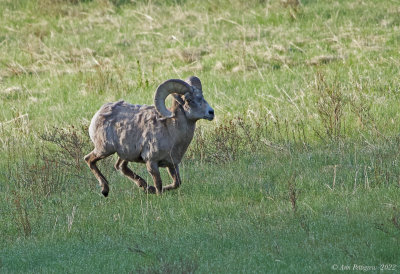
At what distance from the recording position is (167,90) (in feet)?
32.2

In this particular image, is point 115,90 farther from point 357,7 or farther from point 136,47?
point 357,7

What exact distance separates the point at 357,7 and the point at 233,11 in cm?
365

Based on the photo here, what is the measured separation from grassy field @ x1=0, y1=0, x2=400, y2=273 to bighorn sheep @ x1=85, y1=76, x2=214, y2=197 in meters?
0.50

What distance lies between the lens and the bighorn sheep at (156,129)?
983 cm

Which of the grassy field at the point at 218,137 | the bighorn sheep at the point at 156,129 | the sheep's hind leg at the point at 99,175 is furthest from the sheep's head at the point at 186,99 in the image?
the sheep's hind leg at the point at 99,175

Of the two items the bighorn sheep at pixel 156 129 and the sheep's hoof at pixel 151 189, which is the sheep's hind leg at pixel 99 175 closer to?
the bighorn sheep at pixel 156 129

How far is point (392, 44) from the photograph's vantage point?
17.9 m

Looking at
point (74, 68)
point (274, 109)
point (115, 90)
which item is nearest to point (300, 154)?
point (274, 109)

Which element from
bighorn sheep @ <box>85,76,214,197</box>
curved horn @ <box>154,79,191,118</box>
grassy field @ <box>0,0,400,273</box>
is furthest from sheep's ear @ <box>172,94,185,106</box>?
grassy field @ <box>0,0,400,273</box>

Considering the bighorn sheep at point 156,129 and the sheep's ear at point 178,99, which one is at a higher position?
the sheep's ear at point 178,99

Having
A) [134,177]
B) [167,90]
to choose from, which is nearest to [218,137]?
[134,177]

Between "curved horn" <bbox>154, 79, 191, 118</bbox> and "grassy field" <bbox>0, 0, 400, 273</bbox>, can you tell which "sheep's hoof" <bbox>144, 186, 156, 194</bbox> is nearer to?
"grassy field" <bbox>0, 0, 400, 273</bbox>

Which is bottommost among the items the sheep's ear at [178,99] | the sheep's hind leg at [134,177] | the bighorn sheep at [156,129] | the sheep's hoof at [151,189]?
the sheep's hoof at [151,189]

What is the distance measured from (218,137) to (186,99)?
272 cm
